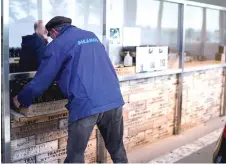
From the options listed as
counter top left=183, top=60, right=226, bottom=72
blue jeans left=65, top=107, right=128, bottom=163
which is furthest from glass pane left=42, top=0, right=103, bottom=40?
counter top left=183, top=60, right=226, bottom=72

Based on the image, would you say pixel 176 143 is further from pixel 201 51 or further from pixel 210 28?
pixel 210 28

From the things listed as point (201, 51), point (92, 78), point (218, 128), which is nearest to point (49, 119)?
point (92, 78)

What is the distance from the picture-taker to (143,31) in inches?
192

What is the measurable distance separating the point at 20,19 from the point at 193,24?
3.50 m

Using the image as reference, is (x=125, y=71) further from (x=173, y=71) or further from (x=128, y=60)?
(x=173, y=71)

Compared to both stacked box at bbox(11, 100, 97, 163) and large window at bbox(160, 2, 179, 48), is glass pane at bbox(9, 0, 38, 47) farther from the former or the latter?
large window at bbox(160, 2, 179, 48)

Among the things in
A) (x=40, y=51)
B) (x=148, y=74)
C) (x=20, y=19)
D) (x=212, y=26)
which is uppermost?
(x=212, y=26)

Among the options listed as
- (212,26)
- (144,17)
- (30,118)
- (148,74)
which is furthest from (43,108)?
(212,26)

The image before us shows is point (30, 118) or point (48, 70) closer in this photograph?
point (48, 70)

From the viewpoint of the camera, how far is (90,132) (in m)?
2.99

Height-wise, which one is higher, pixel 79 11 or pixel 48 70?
pixel 79 11

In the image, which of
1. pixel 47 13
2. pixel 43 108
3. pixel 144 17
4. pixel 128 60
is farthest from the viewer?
pixel 144 17

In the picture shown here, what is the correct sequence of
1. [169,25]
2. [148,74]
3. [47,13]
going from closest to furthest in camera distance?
1. [47,13]
2. [148,74]
3. [169,25]

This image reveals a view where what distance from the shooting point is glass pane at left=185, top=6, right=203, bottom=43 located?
578 cm
